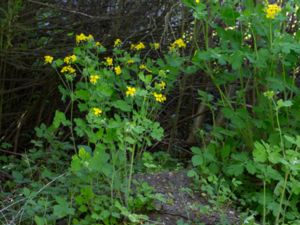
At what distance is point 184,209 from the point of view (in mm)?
3443

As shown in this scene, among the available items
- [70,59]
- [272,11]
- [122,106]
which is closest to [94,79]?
[122,106]

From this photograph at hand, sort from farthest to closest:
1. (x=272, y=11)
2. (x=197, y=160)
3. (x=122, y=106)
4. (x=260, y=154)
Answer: (x=197, y=160), (x=122, y=106), (x=272, y=11), (x=260, y=154)

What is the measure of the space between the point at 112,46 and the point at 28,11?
2.23 ft

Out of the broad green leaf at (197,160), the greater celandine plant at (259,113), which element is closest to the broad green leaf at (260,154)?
the greater celandine plant at (259,113)

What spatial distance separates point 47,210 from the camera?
Result: 332 centimetres

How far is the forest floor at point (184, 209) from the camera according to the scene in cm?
333

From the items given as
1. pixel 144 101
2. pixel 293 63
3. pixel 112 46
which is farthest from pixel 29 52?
pixel 293 63

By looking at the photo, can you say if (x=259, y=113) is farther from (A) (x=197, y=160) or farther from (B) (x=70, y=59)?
(B) (x=70, y=59)

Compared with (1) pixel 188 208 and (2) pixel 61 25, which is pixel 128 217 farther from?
(2) pixel 61 25

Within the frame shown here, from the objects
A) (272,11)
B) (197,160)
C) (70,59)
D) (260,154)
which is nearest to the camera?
(260,154)

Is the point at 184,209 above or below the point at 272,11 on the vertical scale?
below

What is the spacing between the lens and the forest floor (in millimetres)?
3332

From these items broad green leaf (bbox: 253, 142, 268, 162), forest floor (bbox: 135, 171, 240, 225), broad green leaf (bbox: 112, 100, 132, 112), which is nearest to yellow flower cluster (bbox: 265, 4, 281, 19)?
broad green leaf (bbox: 253, 142, 268, 162)

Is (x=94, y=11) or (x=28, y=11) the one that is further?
(x=94, y=11)
